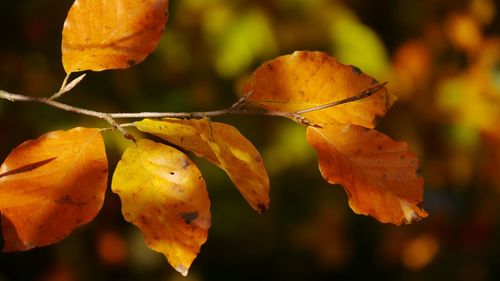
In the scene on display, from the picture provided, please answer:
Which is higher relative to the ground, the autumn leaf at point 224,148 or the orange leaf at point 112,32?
the orange leaf at point 112,32

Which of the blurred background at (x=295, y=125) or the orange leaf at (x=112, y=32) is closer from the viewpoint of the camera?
the orange leaf at (x=112, y=32)

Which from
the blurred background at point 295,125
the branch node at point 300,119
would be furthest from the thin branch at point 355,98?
the blurred background at point 295,125

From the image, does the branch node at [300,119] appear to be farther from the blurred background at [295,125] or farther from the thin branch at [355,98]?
the blurred background at [295,125]

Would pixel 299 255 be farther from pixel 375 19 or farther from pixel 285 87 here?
pixel 285 87

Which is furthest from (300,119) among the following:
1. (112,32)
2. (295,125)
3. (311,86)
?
(295,125)

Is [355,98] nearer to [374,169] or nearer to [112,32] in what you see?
[374,169]

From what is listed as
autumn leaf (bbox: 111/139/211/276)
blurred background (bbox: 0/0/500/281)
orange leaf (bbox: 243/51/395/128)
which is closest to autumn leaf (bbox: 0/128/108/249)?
autumn leaf (bbox: 111/139/211/276)
